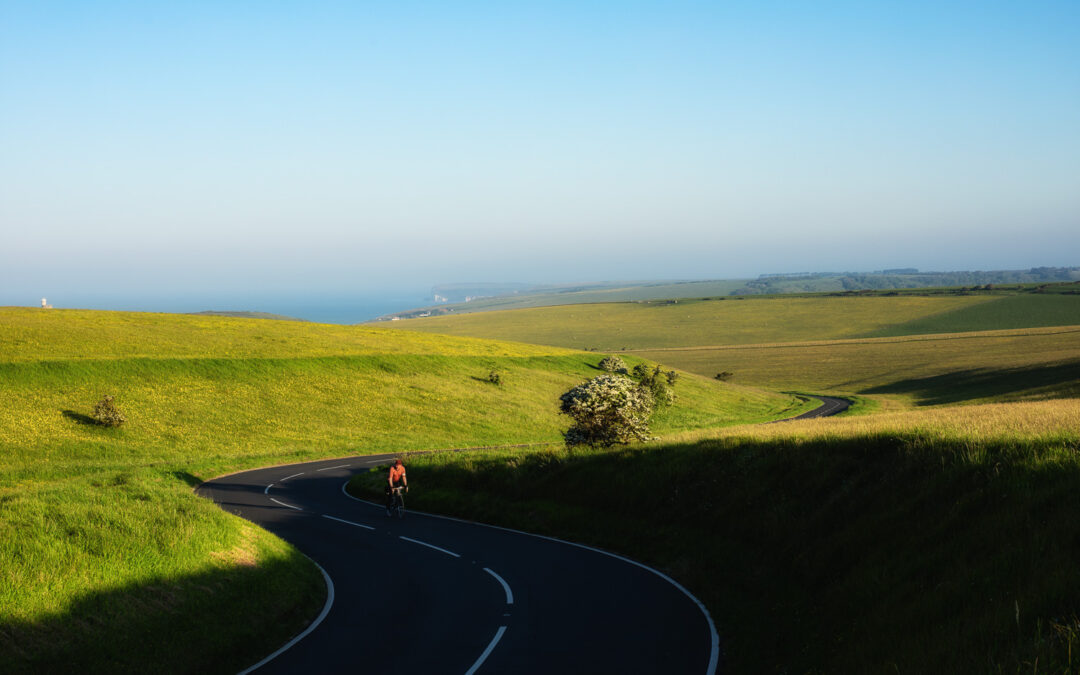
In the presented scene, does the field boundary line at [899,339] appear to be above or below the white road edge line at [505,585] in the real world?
below

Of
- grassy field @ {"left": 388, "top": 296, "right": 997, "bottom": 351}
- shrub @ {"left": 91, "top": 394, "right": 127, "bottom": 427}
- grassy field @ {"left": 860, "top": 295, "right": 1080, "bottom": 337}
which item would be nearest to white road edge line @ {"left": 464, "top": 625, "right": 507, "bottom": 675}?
shrub @ {"left": 91, "top": 394, "right": 127, "bottom": 427}

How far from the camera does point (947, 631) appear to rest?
31.3 feet

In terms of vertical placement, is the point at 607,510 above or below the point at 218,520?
below

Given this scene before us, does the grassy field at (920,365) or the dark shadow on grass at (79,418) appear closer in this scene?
the dark shadow on grass at (79,418)

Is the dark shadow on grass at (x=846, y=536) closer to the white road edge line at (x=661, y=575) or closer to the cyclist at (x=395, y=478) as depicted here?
the white road edge line at (x=661, y=575)

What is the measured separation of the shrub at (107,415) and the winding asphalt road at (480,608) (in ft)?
76.8

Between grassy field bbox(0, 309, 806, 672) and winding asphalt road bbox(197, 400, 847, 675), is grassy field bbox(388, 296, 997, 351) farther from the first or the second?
winding asphalt road bbox(197, 400, 847, 675)

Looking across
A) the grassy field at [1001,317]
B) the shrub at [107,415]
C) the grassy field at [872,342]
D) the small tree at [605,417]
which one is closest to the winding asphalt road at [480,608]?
the small tree at [605,417]

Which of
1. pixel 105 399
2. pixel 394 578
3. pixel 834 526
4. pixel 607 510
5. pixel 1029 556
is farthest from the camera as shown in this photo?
pixel 105 399

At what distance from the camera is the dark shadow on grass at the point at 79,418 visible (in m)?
44.0

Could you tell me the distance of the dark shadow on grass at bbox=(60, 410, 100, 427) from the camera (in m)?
44.0

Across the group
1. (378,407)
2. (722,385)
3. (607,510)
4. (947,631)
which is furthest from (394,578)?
(722,385)

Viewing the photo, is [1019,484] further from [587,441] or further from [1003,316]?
[1003,316]

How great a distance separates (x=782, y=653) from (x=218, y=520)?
12.0 meters
